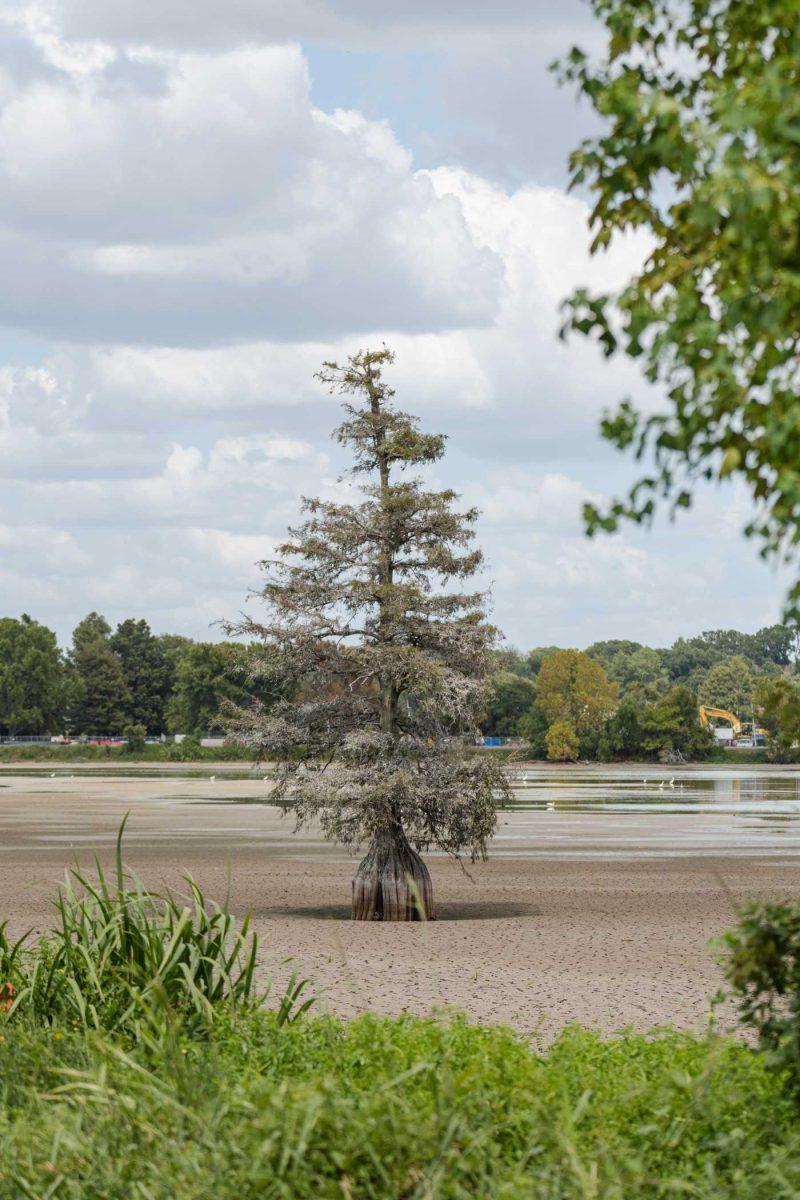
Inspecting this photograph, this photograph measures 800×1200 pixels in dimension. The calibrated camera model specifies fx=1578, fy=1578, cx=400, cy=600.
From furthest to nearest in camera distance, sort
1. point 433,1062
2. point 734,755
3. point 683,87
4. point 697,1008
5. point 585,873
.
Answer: point 734,755
point 585,873
point 697,1008
point 433,1062
point 683,87

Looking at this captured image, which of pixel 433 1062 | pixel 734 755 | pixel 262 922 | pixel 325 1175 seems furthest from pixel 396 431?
pixel 734 755

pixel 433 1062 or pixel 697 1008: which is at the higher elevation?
pixel 433 1062

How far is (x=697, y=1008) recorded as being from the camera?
42.6 ft

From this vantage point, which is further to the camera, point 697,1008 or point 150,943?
point 697,1008

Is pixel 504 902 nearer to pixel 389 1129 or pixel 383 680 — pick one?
pixel 383 680

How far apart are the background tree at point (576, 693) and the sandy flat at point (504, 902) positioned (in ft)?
240

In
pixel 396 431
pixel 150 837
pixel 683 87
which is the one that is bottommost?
pixel 150 837

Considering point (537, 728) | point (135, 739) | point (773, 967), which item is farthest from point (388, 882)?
point (135, 739)

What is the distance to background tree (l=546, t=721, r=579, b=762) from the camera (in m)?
123

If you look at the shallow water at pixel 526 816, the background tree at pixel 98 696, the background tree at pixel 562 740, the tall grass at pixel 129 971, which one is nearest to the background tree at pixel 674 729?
the background tree at pixel 562 740

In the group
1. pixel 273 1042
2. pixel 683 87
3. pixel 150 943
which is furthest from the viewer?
pixel 150 943

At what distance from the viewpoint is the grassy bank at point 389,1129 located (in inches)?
197

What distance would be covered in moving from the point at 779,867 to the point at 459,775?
13.3 meters

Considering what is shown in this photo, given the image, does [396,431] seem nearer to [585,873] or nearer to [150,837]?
[585,873]
